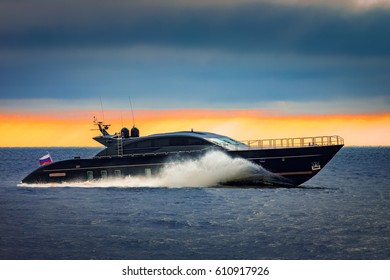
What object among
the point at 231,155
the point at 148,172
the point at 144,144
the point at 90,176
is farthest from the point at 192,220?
the point at 90,176

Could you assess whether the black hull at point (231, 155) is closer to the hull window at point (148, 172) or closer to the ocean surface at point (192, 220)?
the hull window at point (148, 172)

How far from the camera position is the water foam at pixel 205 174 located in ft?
202

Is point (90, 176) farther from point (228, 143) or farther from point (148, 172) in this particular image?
point (228, 143)

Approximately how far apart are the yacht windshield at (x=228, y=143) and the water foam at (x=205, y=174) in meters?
1.53

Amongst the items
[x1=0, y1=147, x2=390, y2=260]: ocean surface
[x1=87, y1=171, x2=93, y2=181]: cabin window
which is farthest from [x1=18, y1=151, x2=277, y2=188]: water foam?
[x1=87, y1=171, x2=93, y2=181]: cabin window

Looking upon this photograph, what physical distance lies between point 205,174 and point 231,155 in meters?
3.55

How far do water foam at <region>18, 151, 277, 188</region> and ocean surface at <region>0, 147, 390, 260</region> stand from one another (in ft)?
0.37

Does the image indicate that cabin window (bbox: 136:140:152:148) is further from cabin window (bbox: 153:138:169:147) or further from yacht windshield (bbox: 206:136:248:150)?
yacht windshield (bbox: 206:136:248:150)

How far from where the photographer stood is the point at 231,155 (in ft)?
203

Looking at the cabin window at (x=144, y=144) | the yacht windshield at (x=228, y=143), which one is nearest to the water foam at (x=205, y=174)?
the yacht windshield at (x=228, y=143)

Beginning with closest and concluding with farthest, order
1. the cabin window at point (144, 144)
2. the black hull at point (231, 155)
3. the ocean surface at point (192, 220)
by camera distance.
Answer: the ocean surface at point (192, 220) < the black hull at point (231, 155) < the cabin window at point (144, 144)

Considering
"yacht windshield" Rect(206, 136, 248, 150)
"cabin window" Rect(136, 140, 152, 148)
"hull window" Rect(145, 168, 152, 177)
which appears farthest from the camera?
"cabin window" Rect(136, 140, 152, 148)

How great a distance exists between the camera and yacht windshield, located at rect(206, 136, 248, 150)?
2499 inches

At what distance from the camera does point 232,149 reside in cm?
6369
